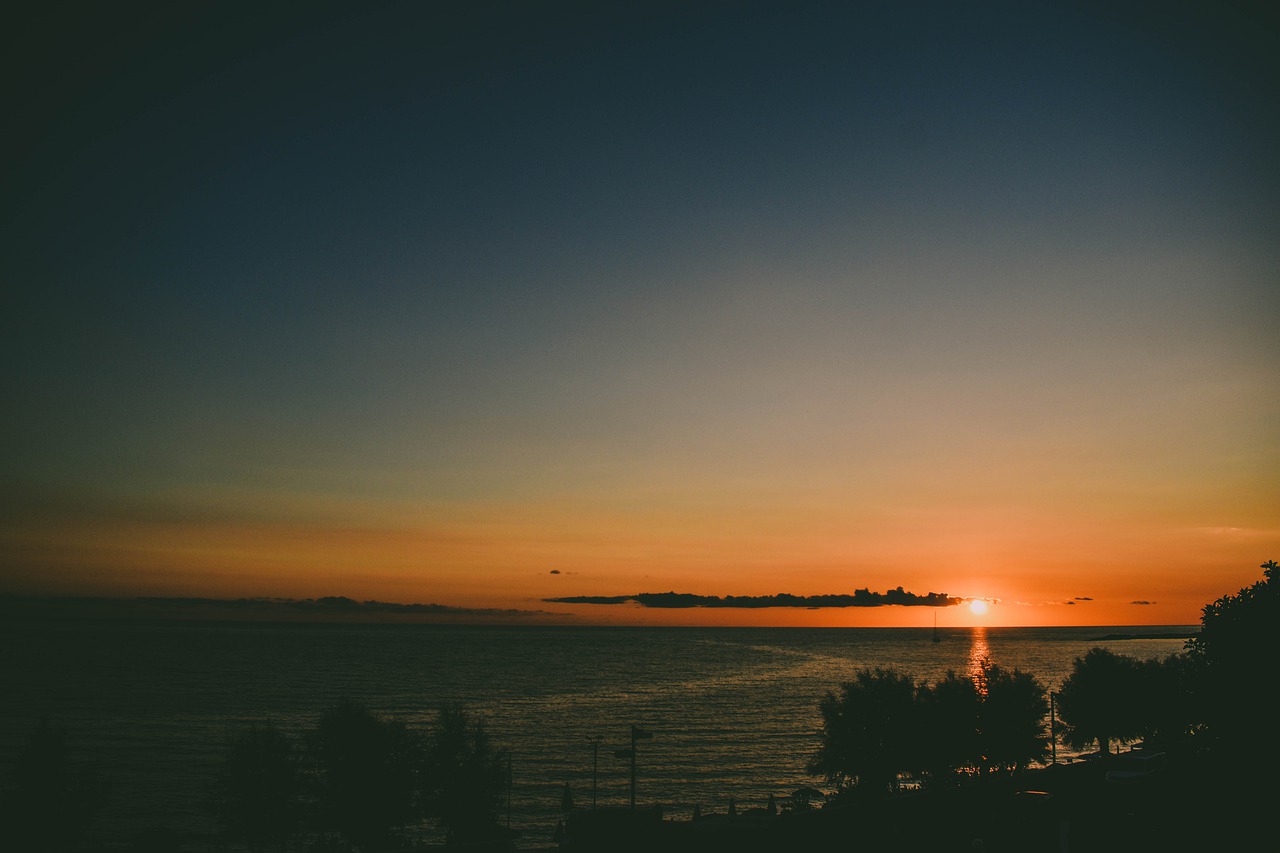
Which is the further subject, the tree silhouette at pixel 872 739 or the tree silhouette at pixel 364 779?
the tree silhouette at pixel 872 739

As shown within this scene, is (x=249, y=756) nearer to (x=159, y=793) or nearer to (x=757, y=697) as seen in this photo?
(x=159, y=793)

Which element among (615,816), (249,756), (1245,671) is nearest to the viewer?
(1245,671)

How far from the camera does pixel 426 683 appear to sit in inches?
6516

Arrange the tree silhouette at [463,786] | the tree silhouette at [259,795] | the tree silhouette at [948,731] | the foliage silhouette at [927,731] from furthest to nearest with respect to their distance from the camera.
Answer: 1. the tree silhouette at [948,731]
2. the foliage silhouette at [927,731]
3. the tree silhouette at [463,786]
4. the tree silhouette at [259,795]

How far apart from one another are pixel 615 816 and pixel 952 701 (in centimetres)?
3662

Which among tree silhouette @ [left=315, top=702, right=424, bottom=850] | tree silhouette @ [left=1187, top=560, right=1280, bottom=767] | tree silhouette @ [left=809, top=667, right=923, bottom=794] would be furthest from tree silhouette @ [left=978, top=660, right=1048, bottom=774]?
tree silhouette @ [left=315, top=702, right=424, bottom=850]

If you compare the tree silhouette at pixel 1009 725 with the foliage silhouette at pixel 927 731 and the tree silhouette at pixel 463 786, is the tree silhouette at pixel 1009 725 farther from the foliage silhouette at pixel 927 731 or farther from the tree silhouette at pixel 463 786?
the tree silhouette at pixel 463 786

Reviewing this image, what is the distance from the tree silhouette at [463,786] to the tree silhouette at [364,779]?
1.39 metres

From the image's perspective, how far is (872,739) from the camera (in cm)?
6381

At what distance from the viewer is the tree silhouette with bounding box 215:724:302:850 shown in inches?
2031

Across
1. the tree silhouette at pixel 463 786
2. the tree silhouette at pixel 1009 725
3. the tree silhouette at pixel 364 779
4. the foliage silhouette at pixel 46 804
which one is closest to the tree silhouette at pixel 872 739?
the tree silhouette at pixel 1009 725

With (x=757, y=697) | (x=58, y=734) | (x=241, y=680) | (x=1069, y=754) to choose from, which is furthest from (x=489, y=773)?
(x=241, y=680)

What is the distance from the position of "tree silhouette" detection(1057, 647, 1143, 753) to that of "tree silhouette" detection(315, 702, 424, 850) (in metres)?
60.0

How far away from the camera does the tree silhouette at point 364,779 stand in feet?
168
